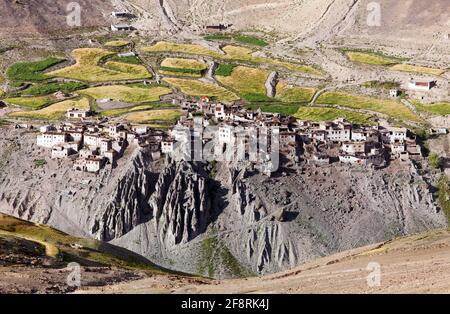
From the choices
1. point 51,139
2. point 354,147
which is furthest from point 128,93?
point 354,147

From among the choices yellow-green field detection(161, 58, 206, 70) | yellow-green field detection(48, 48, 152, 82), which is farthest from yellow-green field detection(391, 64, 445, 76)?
yellow-green field detection(48, 48, 152, 82)

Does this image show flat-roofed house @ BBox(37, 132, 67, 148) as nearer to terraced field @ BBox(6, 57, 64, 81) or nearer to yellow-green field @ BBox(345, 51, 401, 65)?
terraced field @ BBox(6, 57, 64, 81)

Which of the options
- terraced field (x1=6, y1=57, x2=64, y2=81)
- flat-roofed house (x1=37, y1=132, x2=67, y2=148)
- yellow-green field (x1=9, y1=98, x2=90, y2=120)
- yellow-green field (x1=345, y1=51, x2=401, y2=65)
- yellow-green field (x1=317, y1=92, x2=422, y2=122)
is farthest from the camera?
yellow-green field (x1=345, y1=51, x2=401, y2=65)

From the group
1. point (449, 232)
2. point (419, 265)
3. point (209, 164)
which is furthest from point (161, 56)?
point (419, 265)

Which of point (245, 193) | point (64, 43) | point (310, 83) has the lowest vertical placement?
point (245, 193)

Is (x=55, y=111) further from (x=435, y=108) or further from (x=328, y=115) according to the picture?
(x=435, y=108)

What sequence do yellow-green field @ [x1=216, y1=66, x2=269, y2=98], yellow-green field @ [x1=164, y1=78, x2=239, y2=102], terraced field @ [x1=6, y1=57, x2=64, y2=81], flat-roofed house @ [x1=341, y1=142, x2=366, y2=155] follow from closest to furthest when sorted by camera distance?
flat-roofed house @ [x1=341, y1=142, x2=366, y2=155], yellow-green field @ [x1=164, y1=78, x2=239, y2=102], yellow-green field @ [x1=216, y1=66, x2=269, y2=98], terraced field @ [x1=6, y1=57, x2=64, y2=81]

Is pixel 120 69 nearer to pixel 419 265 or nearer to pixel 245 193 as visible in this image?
pixel 245 193
